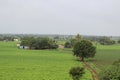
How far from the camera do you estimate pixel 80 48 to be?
75.7 meters

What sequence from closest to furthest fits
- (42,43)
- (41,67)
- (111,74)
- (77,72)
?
(111,74)
(77,72)
(41,67)
(42,43)

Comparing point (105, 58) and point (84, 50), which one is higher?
point (84, 50)

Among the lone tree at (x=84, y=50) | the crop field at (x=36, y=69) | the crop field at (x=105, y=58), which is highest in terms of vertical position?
the lone tree at (x=84, y=50)

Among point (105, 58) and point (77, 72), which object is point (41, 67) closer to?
point (77, 72)

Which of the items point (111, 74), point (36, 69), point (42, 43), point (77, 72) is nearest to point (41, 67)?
point (36, 69)

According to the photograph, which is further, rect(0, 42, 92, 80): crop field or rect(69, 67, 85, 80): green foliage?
rect(0, 42, 92, 80): crop field

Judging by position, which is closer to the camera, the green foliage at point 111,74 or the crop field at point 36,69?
the green foliage at point 111,74

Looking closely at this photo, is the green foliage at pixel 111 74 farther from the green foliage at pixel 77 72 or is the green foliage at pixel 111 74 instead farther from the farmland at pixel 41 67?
the farmland at pixel 41 67

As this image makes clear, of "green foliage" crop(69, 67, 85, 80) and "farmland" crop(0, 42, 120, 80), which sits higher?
"green foliage" crop(69, 67, 85, 80)

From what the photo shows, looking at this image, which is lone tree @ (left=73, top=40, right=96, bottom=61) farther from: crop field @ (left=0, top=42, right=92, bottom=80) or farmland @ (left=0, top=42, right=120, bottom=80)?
crop field @ (left=0, top=42, right=92, bottom=80)

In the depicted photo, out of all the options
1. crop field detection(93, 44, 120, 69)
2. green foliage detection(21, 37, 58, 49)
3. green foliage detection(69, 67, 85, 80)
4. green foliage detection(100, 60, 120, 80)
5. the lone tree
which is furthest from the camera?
green foliage detection(21, 37, 58, 49)

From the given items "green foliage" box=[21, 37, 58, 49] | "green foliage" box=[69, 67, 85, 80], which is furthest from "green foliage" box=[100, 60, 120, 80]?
"green foliage" box=[21, 37, 58, 49]

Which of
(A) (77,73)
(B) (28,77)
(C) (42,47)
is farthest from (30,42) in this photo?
(A) (77,73)

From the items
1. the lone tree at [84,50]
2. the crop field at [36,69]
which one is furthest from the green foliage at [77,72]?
the lone tree at [84,50]
